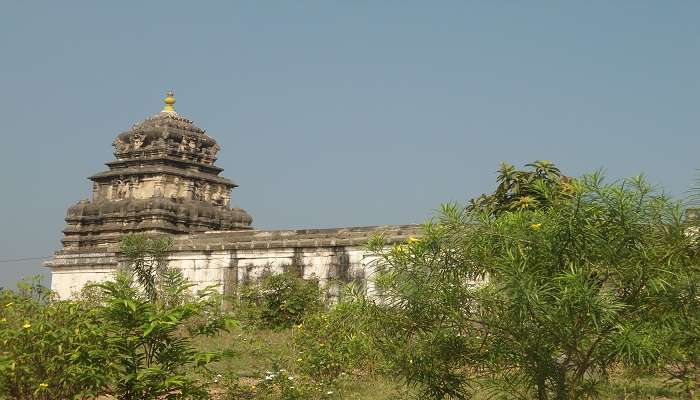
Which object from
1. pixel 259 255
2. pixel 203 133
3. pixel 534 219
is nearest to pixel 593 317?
pixel 534 219

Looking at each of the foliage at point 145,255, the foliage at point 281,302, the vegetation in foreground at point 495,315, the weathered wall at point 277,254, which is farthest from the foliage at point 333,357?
the foliage at point 145,255

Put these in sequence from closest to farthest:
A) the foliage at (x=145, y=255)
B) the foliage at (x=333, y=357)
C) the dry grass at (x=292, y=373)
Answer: the dry grass at (x=292, y=373)
the foliage at (x=333, y=357)
the foliage at (x=145, y=255)

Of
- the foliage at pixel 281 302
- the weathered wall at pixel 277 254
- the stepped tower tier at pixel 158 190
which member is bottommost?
the foliage at pixel 281 302

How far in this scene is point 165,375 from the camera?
705cm

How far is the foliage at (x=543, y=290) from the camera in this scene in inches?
215

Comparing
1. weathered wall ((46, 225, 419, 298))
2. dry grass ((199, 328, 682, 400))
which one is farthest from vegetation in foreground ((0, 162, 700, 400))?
weathered wall ((46, 225, 419, 298))

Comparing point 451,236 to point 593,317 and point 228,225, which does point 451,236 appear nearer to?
point 593,317

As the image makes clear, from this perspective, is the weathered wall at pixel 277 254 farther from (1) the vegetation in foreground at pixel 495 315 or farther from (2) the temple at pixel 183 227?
(1) the vegetation in foreground at pixel 495 315

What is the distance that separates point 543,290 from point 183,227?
726 inches

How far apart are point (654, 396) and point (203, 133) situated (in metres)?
19.8

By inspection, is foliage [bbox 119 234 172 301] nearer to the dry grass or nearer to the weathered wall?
the weathered wall

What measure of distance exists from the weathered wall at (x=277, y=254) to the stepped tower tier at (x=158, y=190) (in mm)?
2977

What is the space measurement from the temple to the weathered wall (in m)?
0.02

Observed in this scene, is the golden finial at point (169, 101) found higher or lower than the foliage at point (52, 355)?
higher
